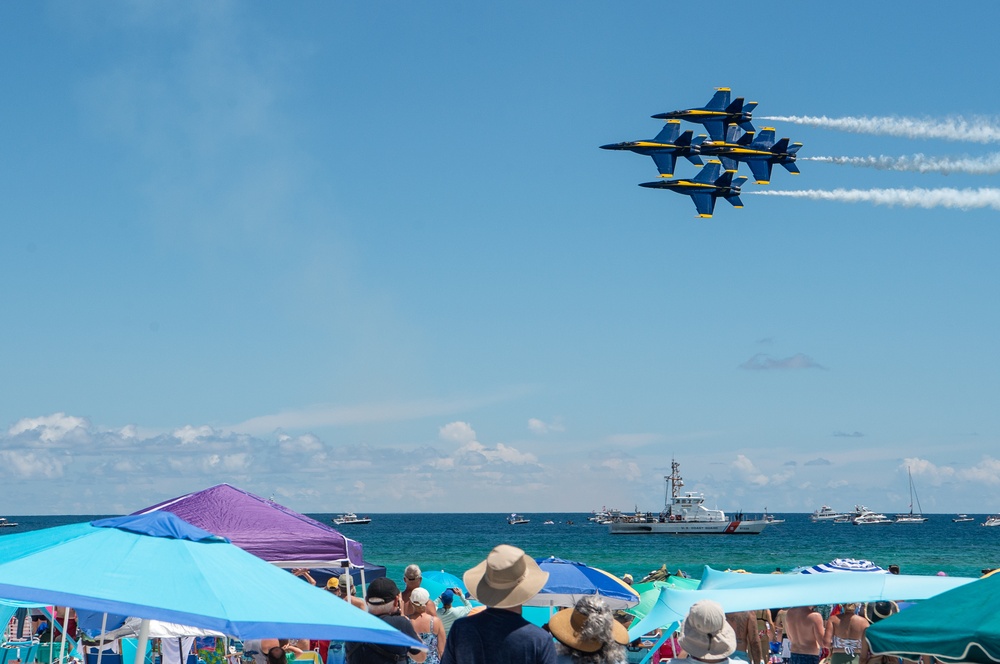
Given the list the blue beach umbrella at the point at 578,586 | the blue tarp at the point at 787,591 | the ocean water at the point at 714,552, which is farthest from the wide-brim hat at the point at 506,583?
the ocean water at the point at 714,552

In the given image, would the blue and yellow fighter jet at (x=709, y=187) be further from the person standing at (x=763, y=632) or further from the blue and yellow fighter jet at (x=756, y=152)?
the person standing at (x=763, y=632)

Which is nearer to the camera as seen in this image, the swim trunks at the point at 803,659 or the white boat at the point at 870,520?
the swim trunks at the point at 803,659

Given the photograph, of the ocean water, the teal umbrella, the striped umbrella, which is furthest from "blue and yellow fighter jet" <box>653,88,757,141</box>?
the teal umbrella

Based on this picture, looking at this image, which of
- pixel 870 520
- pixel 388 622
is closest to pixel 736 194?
pixel 388 622

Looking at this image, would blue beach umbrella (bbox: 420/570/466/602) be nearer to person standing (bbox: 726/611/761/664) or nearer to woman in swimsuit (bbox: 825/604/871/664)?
person standing (bbox: 726/611/761/664)

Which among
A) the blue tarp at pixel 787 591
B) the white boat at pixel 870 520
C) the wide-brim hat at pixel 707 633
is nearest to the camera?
the wide-brim hat at pixel 707 633

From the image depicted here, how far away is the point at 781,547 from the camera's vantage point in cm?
9775

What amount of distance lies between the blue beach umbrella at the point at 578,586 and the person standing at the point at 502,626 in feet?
25.3

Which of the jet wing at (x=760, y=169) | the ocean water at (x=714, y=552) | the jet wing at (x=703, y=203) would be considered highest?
the jet wing at (x=760, y=169)

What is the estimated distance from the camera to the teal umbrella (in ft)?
17.9

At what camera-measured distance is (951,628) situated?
5.65m

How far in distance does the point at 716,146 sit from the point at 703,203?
2650 millimetres

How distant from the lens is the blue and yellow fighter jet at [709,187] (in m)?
50.3

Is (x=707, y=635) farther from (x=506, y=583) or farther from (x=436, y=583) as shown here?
(x=436, y=583)
